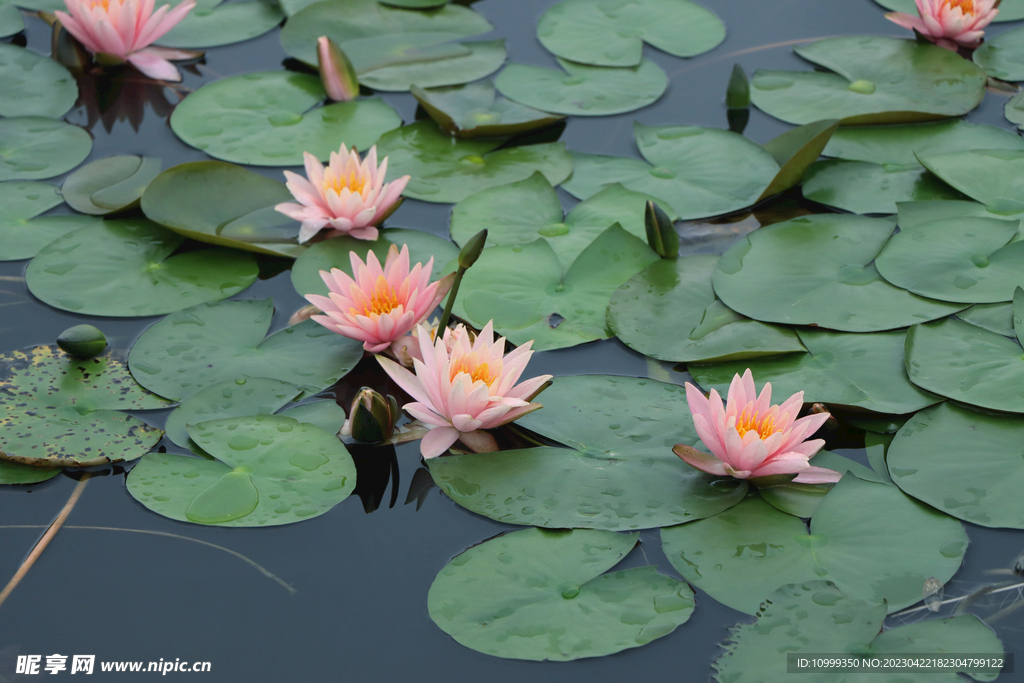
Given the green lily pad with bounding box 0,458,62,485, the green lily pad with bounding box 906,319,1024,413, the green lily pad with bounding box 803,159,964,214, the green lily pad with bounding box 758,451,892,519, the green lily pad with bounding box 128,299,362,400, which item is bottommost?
the green lily pad with bounding box 0,458,62,485

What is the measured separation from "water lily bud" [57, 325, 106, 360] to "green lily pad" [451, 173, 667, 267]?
1202mm

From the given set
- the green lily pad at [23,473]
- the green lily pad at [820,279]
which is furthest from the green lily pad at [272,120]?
the green lily pad at [820,279]

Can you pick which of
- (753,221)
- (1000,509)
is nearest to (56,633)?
(1000,509)

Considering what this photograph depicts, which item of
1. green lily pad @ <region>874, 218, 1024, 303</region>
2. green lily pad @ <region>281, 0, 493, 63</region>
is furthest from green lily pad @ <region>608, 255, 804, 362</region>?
green lily pad @ <region>281, 0, 493, 63</region>

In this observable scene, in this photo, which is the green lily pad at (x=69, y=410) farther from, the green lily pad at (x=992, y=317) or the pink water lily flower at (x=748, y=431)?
the green lily pad at (x=992, y=317)

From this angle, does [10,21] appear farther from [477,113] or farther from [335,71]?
[477,113]

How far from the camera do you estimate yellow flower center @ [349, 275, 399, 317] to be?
7.99 feet

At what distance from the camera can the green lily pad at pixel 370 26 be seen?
12.7 feet

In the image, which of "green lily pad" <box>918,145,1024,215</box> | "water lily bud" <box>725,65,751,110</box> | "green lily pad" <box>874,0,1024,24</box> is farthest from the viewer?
"green lily pad" <box>874,0,1024,24</box>

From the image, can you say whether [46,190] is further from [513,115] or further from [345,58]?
[513,115]

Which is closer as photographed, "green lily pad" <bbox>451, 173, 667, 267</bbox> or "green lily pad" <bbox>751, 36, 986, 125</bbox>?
"green lily pad" <bbox>451, 173, 667, 267</bbox>

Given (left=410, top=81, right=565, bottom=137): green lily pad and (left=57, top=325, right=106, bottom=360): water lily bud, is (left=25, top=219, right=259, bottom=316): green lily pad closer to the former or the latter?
(left=57, top=325, right=106, bottom=360): water lily bud

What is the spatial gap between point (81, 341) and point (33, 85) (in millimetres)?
1888

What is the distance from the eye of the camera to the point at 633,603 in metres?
1.85
